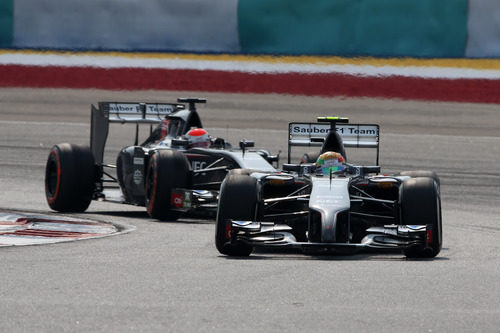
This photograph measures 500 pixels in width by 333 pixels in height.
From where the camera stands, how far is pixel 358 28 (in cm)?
3030

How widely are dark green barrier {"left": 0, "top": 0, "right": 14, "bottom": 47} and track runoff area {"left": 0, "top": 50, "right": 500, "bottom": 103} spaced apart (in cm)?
52

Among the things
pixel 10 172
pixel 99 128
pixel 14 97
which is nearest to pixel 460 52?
pixel 14 97

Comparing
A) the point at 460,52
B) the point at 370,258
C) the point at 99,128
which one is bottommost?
the point at 370,258

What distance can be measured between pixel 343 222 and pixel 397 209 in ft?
2.22

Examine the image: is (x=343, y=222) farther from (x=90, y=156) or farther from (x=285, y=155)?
(x=285, y=155)

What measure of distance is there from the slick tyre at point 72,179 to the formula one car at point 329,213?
4.38 meters

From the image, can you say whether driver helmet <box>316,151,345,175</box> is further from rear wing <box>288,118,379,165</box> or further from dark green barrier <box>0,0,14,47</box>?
dark green barrier <box>0,0,14,47</box>

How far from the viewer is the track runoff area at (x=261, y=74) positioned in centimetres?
2877

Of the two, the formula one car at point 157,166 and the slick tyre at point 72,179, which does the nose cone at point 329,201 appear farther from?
the slick tyre at point 72,179

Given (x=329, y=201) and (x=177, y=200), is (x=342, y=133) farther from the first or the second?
(x=329, y=201)

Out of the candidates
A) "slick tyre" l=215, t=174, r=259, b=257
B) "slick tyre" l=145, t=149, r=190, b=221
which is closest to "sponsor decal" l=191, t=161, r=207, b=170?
"slick tyre" l=145, t=149, r=190, b=221

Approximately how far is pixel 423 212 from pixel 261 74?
20594mm

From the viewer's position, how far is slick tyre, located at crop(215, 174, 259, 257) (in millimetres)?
9516

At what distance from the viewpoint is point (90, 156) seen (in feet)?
48.2
